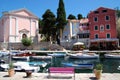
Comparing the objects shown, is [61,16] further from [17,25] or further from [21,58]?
[21,58]

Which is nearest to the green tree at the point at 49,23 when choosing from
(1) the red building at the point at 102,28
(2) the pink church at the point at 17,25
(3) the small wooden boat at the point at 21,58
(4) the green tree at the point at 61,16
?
(4) the green tree at the point at 61,16

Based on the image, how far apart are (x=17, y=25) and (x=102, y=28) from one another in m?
28.6

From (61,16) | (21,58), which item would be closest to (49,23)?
(61,16)

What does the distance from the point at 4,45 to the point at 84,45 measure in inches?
992

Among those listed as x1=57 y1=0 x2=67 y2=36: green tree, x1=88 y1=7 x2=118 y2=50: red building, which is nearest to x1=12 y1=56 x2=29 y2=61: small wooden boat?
x1=88 y1=7 x2=118 y2=50: red building

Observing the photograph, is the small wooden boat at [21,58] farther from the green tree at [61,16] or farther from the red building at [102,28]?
the green tree at [61,16]

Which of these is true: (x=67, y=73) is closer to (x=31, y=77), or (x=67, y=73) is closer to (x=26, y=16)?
(x=31, y=77)

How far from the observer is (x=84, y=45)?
2645 inches

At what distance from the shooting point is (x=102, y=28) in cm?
6712

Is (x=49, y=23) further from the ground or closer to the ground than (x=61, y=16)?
closer to the ground

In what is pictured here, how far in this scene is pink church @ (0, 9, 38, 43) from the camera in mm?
75000

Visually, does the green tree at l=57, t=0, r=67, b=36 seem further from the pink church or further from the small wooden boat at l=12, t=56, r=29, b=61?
the small wooden boat at l=12, t=56, r=29, b=61

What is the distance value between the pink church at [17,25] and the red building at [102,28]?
2314 centimetres

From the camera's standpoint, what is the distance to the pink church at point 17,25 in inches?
2953
